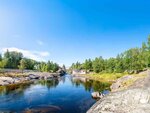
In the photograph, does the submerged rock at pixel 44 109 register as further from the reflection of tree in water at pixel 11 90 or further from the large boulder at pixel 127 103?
the large boulder at pixel 127 103

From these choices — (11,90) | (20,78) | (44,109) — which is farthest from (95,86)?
(20,78)

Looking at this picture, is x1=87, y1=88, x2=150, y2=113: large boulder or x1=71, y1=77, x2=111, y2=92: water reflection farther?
x1=71, y1=77, x2=111, y2=92: water reflection

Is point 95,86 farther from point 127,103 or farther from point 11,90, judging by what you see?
point 127,103

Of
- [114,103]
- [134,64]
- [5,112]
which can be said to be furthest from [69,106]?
[134,64]

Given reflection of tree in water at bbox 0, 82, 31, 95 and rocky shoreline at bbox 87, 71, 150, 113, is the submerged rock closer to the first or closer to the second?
reflection of tree in water at bbox 0, 82, 31, 95

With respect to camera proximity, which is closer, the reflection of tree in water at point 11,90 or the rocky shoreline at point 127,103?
the rocky shoreline at point 127,103

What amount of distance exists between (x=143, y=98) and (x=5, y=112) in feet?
87.3

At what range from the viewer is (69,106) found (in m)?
36.1

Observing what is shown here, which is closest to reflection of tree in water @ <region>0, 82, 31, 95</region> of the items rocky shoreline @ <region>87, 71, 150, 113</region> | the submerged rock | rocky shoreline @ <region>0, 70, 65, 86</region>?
rocky shoreline @ <region>0, 70, 65, 86</region>

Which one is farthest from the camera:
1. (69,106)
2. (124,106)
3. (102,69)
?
(102,69)

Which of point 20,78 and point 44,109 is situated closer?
point 44,109

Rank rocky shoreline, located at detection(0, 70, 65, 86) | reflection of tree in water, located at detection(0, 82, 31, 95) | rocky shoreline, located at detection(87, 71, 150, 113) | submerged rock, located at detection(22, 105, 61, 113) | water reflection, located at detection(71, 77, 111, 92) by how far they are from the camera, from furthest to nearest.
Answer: rocky shoreline, located at detection(0, 70, 65, 86) → water reflection, located at detection(71, 77, 111, 92) → reflection of tree in water, located at detection(0, 82, 31, 95) → submerged rock, located at detection(22, 105, 61, 113) → rocky shoreline, located at detection(87, 71, 150, 113)

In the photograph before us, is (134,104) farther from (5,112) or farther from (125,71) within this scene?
(125,71)

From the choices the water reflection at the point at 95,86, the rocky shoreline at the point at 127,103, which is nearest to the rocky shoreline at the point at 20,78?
the water reflection at the point at 95,86
